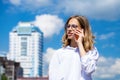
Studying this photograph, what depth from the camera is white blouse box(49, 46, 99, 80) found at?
13.8 ft

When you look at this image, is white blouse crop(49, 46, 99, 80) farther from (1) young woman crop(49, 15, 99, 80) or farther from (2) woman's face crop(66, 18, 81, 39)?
(2) woman's face crop(66, 18, 81, 39)

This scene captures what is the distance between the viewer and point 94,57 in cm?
424

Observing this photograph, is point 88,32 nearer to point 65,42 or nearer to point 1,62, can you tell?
point 65,42

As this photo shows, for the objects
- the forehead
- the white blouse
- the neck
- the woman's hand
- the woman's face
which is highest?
the forehead

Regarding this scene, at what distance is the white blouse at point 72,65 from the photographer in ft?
13.8

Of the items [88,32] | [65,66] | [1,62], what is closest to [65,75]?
[65,66]

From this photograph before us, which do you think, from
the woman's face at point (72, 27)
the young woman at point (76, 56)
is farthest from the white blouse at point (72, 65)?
the woman's face at point (72, 27)

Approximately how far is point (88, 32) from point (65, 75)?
0.42 metres

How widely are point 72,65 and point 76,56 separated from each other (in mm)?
84

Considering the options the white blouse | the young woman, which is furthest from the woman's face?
the white blouse

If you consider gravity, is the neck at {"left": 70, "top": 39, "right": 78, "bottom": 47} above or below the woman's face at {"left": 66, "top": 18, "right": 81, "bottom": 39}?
below

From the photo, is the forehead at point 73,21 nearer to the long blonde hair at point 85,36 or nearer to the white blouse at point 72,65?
the long blonde hair at point 85,36

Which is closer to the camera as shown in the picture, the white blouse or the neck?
the white blouse

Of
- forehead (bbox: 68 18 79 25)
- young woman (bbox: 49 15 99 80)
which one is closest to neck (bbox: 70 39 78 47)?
young woman (bbox: 49 15 99 80)
